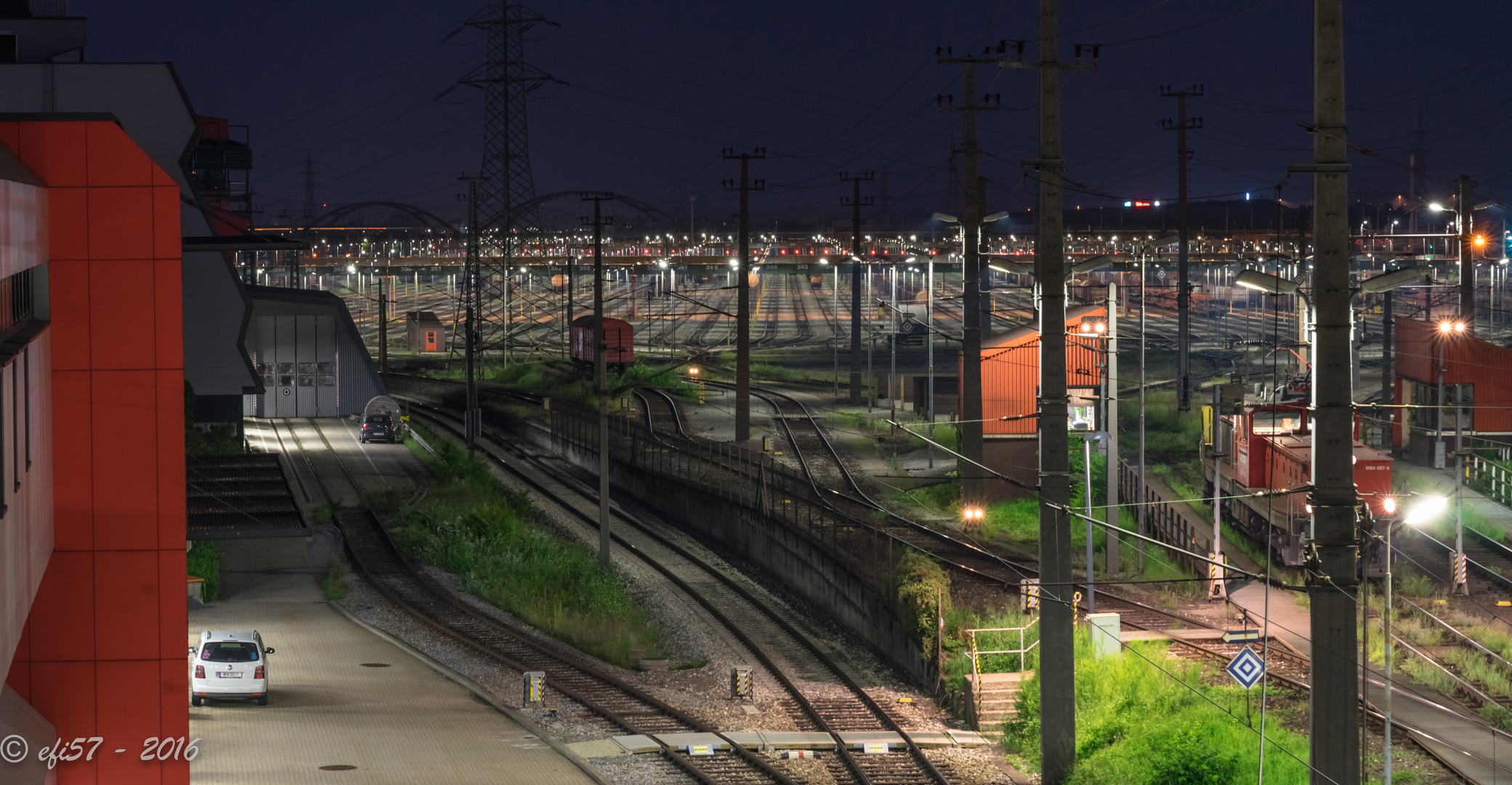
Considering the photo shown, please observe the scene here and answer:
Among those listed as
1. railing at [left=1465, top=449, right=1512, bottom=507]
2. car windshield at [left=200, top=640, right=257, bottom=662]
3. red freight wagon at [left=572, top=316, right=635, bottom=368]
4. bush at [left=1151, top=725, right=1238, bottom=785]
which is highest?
red freight wagon at [left=572, top=316, right=635, bottom=368]

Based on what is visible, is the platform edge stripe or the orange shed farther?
the orange shed

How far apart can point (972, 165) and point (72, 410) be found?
2297 cm

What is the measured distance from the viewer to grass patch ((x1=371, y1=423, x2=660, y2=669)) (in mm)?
28312

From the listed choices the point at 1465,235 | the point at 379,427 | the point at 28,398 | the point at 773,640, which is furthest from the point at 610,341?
the point at 28,398

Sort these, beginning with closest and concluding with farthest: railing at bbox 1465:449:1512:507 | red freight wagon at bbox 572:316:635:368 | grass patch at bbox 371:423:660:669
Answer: grass patch at bbox 371:423:660:669, railing at bbox 1465:449:1512:507, red freight wagon at bbox 572:316:635:368

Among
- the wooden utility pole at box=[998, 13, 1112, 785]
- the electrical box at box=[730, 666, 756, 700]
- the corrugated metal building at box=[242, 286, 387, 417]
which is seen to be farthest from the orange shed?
the corrugated metal building at box=[242, 286, 387, 417]

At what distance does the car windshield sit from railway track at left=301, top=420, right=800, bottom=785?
14.2 feet

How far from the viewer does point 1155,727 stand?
18.1m

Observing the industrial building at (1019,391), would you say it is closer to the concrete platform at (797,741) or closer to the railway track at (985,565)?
the railway track at (985,565)

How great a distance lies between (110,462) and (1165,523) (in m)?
25.7

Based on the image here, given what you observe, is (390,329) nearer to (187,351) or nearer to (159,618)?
(187,351)

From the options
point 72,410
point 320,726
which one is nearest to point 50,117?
point 72,410

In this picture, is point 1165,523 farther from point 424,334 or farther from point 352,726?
point 424,334

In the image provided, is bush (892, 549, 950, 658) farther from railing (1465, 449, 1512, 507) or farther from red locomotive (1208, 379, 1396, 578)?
railing (1465, 449, 1512, 507)
